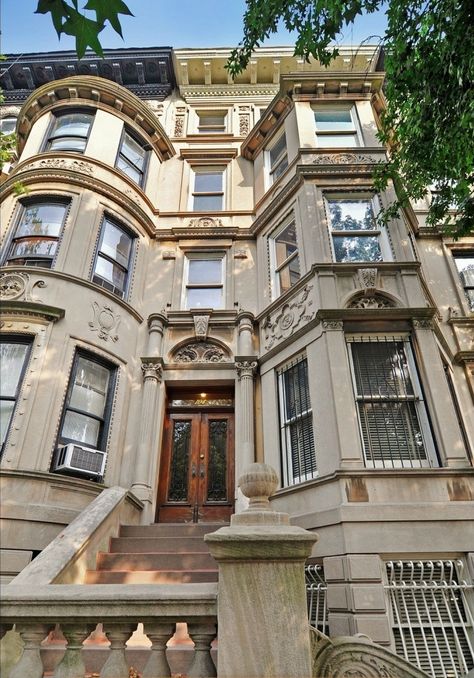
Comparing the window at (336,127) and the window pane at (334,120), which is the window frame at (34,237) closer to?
the window at (336,127)

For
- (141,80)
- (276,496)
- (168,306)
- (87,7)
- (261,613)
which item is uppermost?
(141,80)

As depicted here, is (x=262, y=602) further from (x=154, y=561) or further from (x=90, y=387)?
(x=90, y=387)

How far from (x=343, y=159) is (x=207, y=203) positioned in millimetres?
4056

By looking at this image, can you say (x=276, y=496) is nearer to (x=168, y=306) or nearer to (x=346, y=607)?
(x=346, y=607)

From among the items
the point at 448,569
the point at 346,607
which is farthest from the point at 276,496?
the point at 448,569

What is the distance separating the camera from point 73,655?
2527 mm

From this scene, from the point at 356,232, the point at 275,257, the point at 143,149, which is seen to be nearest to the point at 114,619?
the point at 356,232

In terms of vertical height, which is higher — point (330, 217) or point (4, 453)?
point (330, 217)

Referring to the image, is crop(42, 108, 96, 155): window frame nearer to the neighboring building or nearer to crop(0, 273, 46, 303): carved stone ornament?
the neighboring building

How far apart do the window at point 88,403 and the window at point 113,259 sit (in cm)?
193

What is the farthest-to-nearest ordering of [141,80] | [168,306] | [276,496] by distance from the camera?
[141,80] → [168,306] → [276,496]

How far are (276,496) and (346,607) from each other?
208 centimetres

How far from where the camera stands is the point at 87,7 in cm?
174

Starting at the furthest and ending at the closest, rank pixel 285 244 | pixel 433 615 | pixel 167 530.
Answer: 1. pixel 285 244
2. pixel 167 530
3. pixel 433 615
